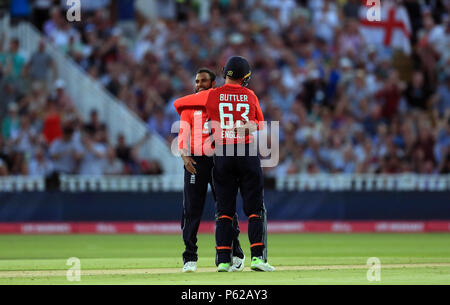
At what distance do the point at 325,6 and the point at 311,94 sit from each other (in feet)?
11.2

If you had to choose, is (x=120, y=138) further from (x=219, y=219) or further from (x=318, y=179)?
(x=219, y=219)

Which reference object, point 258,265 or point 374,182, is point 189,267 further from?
point 374,182

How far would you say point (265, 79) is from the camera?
24.5m

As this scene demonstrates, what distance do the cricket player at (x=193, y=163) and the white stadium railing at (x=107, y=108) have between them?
12.0m

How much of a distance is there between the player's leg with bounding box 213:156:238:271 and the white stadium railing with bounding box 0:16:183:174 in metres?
12.3

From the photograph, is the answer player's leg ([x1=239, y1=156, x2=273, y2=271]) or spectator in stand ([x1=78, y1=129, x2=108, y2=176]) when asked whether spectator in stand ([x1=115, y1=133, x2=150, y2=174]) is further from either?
player's leg ([x1=239, y1=156, x2=273, y2=271])

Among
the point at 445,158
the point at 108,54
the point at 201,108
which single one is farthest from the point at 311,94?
the point at 201,108

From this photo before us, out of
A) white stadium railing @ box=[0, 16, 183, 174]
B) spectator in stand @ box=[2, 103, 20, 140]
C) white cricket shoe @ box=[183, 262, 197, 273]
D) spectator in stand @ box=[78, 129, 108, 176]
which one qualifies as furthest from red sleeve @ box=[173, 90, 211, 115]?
spectator in stand @ box=[2, 103, 20, 140]

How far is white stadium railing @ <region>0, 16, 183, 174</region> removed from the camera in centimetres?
2361

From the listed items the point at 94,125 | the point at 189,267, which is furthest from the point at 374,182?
the point at 189,267

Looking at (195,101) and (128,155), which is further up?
(195,101)

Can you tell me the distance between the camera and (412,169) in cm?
2292

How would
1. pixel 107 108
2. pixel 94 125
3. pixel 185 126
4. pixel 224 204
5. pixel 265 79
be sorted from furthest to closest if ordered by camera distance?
pixel 265 79
pixel 107 108
pixel 94 125
pixel 185 126
pixel 224 204

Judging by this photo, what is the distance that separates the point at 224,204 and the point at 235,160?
53 cm
